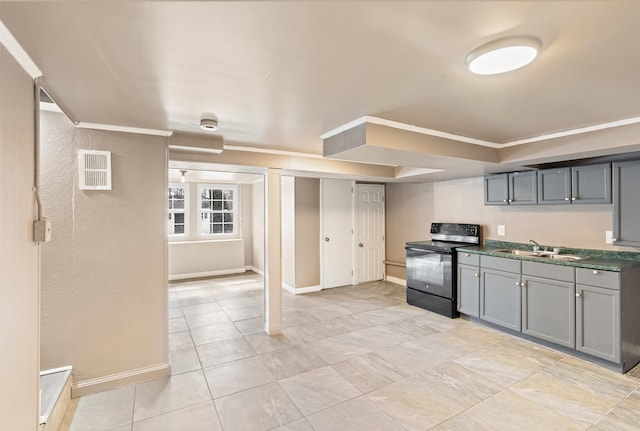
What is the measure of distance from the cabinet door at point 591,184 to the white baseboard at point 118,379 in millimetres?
4452

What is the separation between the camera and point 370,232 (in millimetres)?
6152

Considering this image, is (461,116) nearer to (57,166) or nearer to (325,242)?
(57,166)

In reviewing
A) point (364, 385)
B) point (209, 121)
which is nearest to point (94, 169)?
point (209, 121)

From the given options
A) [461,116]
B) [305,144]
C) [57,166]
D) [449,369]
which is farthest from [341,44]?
[449,369]

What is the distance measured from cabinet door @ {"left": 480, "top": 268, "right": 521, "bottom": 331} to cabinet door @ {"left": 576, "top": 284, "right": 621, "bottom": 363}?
562mm

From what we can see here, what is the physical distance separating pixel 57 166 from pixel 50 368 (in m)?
1.58

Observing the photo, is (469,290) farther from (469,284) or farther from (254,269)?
(254,269)

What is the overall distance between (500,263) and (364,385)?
2209 mm

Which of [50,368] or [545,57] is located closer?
[545,57]

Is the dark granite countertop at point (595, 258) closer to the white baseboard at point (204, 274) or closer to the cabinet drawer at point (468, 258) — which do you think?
the cabinet drawer at point (468, 258)

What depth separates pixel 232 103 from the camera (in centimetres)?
209

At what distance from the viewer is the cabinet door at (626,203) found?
9.60 feet

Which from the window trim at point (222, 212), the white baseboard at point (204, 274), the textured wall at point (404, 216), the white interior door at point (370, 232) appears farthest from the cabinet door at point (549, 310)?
the window trim at point (222, 212)

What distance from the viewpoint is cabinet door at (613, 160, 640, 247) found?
2.93 metres
